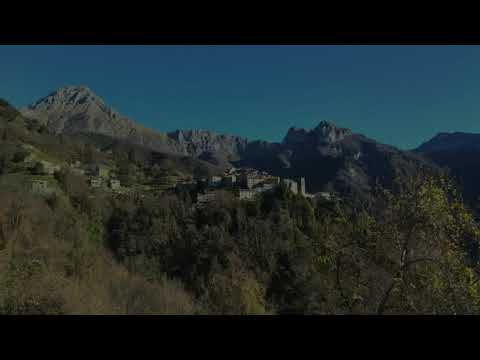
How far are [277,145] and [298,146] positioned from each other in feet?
65.3

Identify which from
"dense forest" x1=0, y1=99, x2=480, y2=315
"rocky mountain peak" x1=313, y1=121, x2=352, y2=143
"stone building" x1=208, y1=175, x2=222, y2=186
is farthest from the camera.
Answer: "rocky mountain peak" x1=313, y1=121, x2=352, y2=143

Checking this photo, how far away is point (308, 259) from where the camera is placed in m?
17.1

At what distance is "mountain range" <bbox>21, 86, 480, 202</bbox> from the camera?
6431 centimetres

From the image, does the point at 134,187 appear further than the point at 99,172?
Yes

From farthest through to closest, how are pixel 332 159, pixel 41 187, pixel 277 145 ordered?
pixel 277 145
pixel 332 159
pixel 41 187

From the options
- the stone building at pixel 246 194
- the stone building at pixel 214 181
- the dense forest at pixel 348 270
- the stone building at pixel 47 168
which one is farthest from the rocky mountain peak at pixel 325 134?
the dense forest at pixel 348 270

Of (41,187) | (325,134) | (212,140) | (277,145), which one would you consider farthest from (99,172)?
(212,140)

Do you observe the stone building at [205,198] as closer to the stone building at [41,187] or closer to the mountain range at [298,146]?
the stone building at [41,187]

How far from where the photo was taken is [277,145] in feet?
438

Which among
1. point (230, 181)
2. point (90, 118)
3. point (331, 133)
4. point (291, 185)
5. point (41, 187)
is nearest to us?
point (41, 187)

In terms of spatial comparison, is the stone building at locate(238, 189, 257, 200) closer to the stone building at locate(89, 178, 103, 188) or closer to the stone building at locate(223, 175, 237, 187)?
the stone building at locate(223, 175, 237, 187)

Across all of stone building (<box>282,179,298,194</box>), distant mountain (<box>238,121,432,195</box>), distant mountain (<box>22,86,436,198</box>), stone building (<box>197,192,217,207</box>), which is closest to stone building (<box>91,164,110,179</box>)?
stone building (<box>197,192,217,207</box>)

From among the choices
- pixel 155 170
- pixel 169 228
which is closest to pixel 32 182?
pixel 169 228

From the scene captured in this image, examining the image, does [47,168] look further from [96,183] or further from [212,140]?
[212,140]
